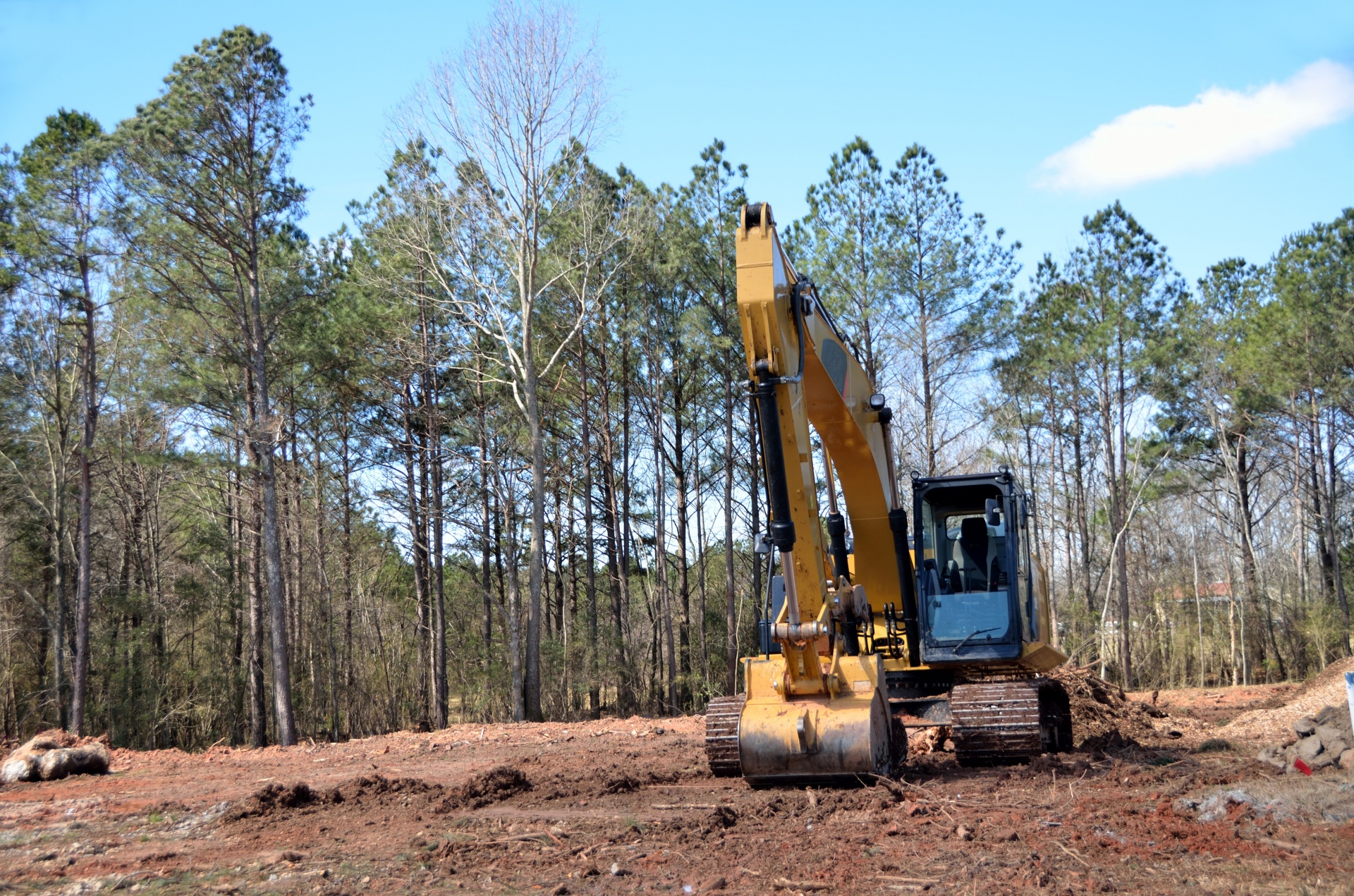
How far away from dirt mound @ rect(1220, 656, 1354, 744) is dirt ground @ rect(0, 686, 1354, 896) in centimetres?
116

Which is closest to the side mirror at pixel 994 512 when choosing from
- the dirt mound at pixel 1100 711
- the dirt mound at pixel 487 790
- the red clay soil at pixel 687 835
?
the red clay soil at pixel 687 835

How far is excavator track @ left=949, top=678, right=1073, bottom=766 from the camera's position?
8.43 m

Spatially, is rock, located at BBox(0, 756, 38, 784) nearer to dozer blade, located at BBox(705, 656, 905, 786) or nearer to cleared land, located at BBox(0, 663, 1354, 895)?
cleared land, located at BBox(0, 663, 1354, 895)

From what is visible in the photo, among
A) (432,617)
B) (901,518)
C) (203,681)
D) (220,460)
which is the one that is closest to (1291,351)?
(901,518)

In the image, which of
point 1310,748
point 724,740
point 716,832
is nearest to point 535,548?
point 724,740

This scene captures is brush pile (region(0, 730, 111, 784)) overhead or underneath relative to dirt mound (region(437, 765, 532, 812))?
underneath

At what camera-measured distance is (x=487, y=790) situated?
28.0 feet

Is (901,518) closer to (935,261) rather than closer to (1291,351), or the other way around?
(935,261)

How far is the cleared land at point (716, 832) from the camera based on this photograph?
5340 millimetres

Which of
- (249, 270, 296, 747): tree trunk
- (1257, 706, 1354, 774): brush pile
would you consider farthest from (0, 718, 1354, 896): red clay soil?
(249, 270, 296, 747): tree trunk

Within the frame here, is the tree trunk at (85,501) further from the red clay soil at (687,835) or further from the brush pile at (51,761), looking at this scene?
the red clay soil at (687,835)

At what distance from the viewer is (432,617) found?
27609 millimetres

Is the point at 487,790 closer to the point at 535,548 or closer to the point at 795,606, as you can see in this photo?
the point at 795,606

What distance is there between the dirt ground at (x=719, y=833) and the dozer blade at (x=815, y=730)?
0.21 m
